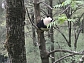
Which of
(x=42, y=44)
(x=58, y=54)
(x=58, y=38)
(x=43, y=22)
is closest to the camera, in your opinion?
(x=43, y=22)

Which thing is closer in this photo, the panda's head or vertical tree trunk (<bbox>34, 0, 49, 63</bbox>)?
the panda's head

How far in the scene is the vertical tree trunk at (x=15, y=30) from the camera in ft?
8.31

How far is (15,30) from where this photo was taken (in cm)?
255

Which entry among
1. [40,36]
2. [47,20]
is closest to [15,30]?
[47,20]

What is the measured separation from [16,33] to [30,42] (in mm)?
15669

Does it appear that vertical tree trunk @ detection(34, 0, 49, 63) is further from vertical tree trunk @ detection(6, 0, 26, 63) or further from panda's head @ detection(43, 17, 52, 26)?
vertical tree trunk @ detection(6, 0, 26, 63)

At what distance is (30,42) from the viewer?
1817cm

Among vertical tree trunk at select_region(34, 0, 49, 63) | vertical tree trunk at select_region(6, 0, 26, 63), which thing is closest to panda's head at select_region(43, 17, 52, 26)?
vertical tree trunk at select_region(34, 0, 49, 63)

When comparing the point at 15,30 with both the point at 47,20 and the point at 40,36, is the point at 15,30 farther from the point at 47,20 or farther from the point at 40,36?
the point at 40,36

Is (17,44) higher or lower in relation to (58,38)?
higher

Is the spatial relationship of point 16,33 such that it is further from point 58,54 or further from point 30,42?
point 30,42

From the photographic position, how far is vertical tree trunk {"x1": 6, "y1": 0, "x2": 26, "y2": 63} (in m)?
2.53

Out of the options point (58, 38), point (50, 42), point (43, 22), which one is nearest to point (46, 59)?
point (43, 22)

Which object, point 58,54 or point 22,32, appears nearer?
point 22,32
